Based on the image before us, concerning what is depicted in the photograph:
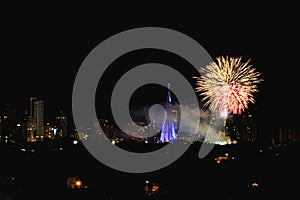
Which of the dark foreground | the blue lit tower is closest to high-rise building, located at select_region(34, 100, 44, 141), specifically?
the blue lit tower

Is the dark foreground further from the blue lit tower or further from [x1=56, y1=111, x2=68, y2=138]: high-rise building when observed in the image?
[x1=56, y1=111, x2=68, y2=138]: high-rise building

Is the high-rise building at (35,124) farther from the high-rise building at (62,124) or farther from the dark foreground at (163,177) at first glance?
the dark foreground at (163,177)

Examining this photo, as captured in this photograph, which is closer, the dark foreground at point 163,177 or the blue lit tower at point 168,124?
the dark foreground at point 163,177

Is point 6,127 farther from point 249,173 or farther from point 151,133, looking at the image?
point 249,173

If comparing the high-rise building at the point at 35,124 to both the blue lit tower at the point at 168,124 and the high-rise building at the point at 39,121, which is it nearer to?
the high-rise building at the point at 39,121

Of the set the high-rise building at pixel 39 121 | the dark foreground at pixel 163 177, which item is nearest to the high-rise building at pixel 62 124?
the high-rise building at pixel 39 121

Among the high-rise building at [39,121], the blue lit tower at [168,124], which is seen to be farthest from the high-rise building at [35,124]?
the blue lit tower at [168,124]

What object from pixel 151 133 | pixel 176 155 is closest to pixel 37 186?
pixel 176 155

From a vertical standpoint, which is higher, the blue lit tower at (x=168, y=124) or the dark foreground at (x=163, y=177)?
the blue lit tower at (x=168, y=124)

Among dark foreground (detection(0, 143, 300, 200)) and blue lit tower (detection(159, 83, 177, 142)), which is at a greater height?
blue lit tower (detection(159, 83, 177, 142))
